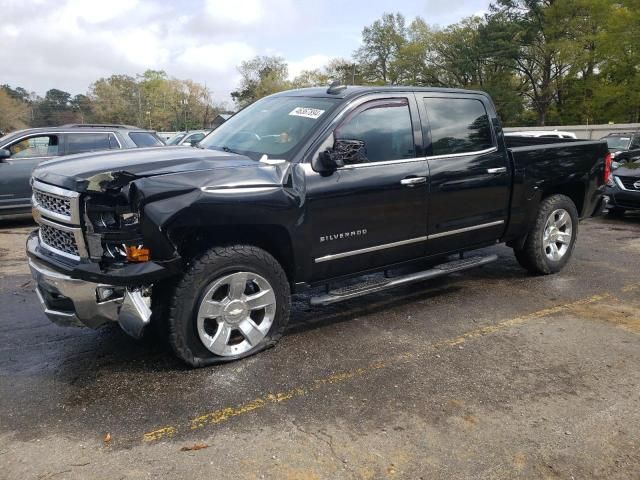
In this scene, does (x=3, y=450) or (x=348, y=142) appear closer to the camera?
(x=3, y=450)

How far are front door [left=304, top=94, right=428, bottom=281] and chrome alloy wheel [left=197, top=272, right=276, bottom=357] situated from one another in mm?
502

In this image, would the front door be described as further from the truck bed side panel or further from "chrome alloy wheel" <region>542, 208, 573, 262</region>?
"chrome alloy wheel" <region>542, 208, 573, 262</region>

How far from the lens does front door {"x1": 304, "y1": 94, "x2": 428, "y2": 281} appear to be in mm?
4078

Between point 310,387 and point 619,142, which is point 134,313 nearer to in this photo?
point 310,387

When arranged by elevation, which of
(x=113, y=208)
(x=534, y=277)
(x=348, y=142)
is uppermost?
(x=348, y=142)

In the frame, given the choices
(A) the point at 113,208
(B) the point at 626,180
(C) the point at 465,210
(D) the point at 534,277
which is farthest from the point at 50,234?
(B) the point at 626,180

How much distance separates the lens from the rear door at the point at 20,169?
9.04m

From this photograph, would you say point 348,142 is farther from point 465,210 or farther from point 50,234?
point 50,234

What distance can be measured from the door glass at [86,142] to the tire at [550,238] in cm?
720

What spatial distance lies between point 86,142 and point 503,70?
1926 inches

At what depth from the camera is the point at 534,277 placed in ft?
20.0

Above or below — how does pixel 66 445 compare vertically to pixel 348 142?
below

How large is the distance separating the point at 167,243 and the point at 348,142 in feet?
4.98

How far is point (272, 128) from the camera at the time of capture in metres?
4.41
